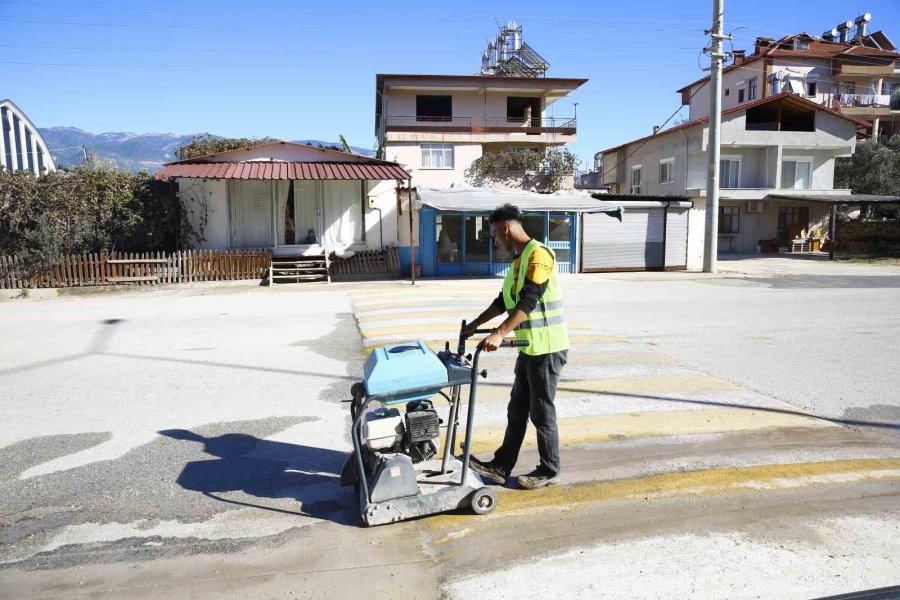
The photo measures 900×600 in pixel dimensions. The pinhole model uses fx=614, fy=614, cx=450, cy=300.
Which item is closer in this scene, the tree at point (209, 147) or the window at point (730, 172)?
the tree at point (209, 147)

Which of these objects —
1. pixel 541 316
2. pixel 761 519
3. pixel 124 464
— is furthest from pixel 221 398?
pixel 761 519

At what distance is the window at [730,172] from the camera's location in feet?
108

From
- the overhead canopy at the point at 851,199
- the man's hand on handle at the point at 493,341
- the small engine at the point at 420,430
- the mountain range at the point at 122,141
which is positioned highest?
the mountain range at the point at 122,141

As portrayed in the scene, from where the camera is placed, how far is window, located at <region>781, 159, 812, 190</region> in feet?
112

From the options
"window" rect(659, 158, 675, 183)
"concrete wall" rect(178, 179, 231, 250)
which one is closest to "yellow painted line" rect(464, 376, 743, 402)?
"concrete wall" rect(178, 179, 231, 250)

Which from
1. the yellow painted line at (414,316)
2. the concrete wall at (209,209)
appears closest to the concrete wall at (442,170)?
the concrete wall at (209,209)

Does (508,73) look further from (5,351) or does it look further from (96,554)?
(96,554)

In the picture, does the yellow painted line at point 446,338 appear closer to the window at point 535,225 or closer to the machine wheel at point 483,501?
the machine wheel at point 483,501

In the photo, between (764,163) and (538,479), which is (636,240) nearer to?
(764,163)

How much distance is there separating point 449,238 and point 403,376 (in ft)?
55.8

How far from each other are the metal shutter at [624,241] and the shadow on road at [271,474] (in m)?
17.7

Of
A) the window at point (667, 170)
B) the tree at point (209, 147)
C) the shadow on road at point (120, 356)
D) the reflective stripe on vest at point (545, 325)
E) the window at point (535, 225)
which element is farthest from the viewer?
the window at point (667, 170)

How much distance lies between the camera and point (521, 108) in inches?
1444

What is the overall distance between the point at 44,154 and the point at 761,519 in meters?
37.3
